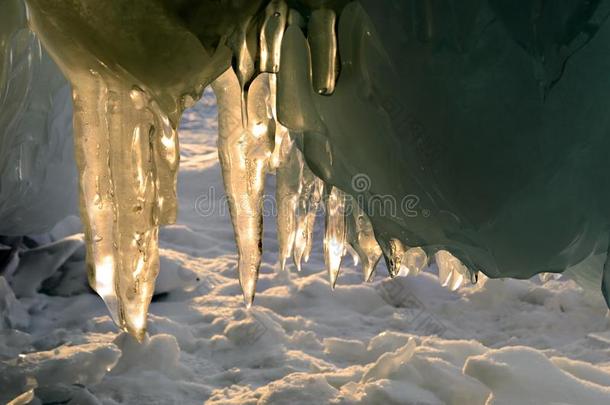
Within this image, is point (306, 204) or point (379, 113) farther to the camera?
point (306, 204)

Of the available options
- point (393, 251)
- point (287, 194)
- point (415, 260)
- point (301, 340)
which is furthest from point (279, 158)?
point (301, 340)

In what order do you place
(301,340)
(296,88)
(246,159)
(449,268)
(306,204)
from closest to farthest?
(296,88) < (246,159) < (306,204) < (449,268) < (301,340)

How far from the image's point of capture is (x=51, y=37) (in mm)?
1678

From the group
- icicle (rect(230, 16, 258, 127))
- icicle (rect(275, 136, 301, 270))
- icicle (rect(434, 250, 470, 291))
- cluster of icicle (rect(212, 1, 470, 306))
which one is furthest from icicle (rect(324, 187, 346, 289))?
icicle (rect(230, 16, 258, 127))

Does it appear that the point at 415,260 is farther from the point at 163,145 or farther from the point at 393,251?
the point at 163,145

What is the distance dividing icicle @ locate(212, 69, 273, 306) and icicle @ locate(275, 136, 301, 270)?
0.92 ft

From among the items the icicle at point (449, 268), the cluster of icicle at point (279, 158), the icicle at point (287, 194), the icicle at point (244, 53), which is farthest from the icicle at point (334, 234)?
the icicle at point (244, 53)

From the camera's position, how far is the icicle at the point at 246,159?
1851 mm

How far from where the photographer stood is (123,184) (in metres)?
1.76

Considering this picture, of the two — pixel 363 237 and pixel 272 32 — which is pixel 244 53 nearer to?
pixel 272 32

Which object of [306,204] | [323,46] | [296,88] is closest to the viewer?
[323,46]

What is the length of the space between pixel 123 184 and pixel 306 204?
0.72 meters

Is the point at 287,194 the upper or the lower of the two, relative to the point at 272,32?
lower

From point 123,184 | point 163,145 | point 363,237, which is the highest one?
point 163,145
